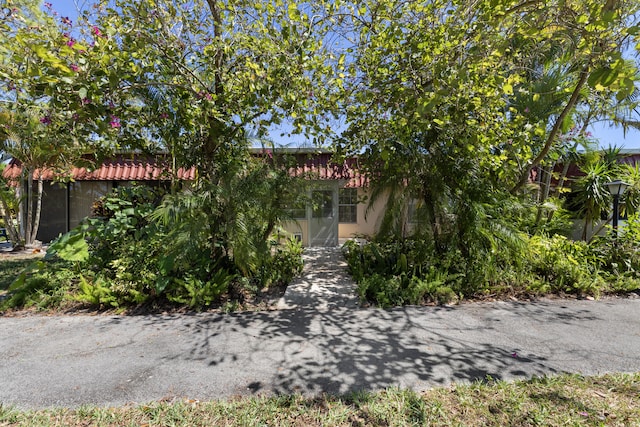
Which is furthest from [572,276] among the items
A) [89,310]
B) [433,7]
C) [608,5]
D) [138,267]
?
[89,310]

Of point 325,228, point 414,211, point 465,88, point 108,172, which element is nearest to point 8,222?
point 108,172

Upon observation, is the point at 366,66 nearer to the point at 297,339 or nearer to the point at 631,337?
the point at 297,339

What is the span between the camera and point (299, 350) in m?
3.46

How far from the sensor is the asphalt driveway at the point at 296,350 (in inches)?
110

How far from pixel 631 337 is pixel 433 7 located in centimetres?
475

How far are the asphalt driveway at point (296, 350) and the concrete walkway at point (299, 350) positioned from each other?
1 centimetres

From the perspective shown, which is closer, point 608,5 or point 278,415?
point 278,415

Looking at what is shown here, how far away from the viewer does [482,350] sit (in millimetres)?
3434

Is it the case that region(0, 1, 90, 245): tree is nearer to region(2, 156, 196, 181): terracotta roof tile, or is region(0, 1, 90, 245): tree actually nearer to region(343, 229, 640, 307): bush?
region(2, 156, 196, 181): terracotta roof tile

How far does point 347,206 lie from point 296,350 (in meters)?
8.12

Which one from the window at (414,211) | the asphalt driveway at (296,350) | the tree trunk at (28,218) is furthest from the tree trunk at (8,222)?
the window at (414,211)

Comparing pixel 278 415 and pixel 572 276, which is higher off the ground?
pixel 572 276

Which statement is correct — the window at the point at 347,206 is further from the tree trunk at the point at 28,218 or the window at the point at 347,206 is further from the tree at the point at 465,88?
the tree trunk at the point at 28,218

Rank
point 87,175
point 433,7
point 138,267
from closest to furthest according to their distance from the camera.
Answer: point 433,7
point 138,267
point 87,175
